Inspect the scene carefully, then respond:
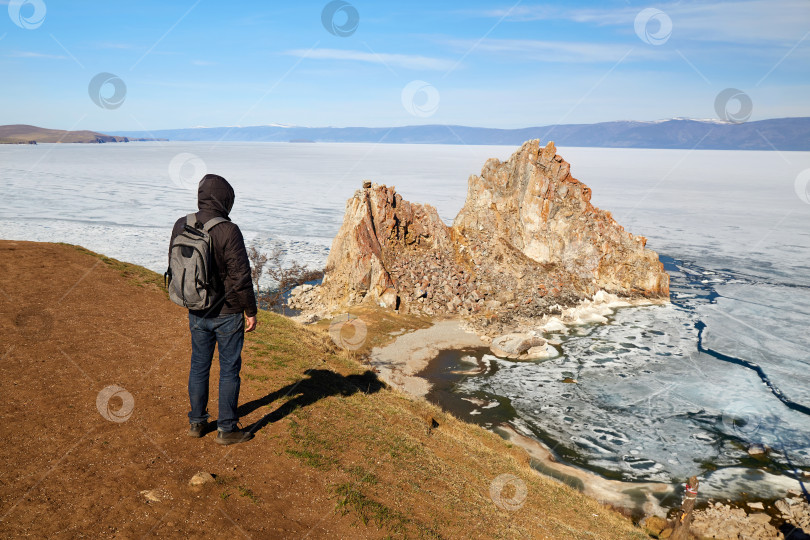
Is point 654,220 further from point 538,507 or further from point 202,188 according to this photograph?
point 202,188

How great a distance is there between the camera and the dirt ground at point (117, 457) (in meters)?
6.12

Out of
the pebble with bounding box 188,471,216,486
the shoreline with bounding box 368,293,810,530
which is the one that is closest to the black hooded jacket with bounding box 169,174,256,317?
the pebble with bounding box 188,471,216,486

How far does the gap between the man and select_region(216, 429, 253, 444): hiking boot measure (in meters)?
0.39

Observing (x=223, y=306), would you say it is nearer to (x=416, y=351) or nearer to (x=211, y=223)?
(x=211, y=223)

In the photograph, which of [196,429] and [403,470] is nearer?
[196,429]

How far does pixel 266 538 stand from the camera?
6.33 meters

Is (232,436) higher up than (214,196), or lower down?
lower down

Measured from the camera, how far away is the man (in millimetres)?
7043

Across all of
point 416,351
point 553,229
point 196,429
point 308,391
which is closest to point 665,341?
point 553,229

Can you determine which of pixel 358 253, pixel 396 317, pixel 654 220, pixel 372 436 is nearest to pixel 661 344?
pixel 396 317

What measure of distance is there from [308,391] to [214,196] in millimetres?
5908

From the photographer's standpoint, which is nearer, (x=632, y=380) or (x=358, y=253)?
(x=632, y=380)

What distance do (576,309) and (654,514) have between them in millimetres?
25967

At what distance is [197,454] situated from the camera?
7.59 metres
